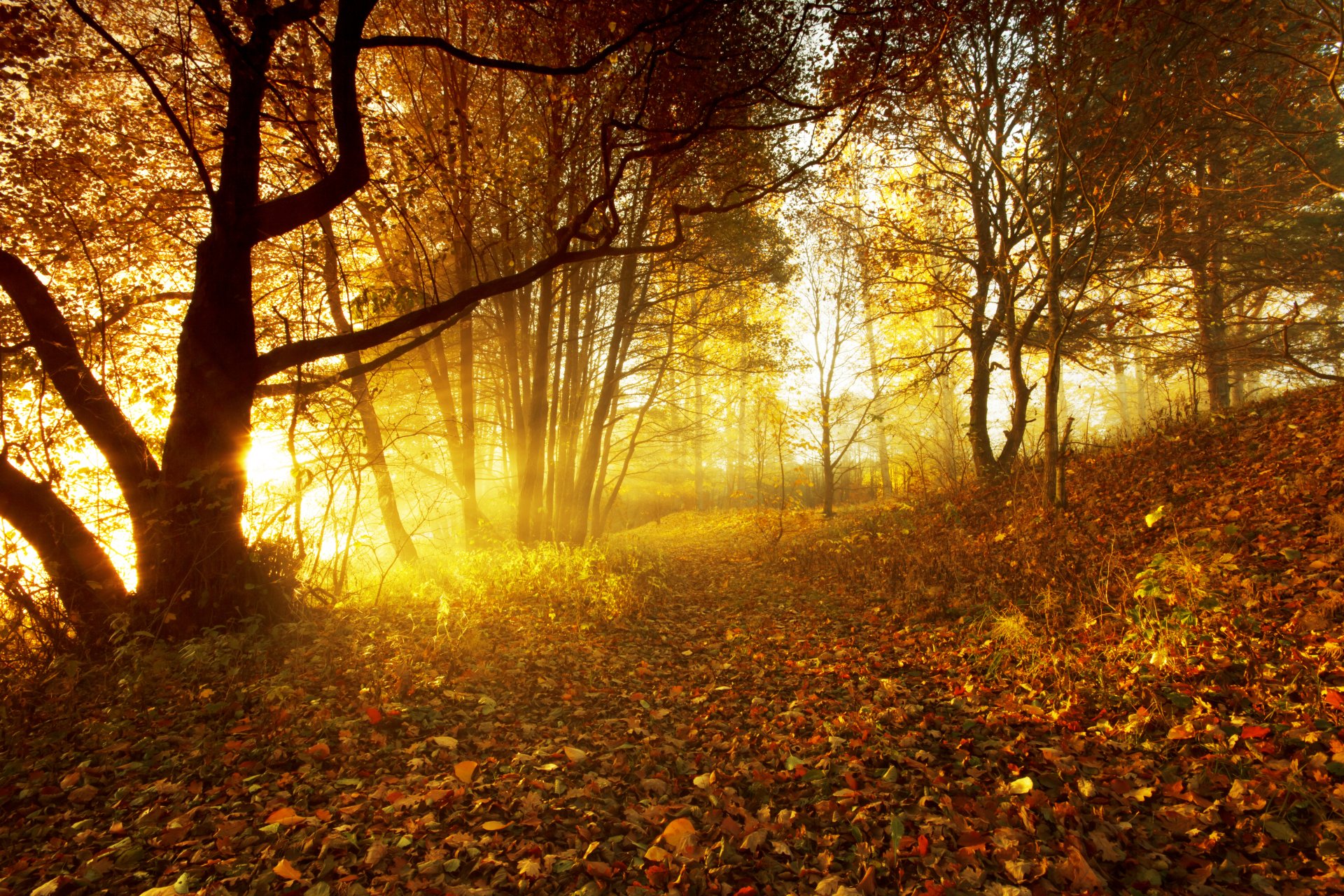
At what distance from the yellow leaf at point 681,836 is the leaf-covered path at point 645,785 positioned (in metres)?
0.01

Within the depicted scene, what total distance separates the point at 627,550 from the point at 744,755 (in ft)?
28.6

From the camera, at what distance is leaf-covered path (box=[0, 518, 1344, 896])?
2.59 meters

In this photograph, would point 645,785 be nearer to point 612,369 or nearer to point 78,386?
point 78,386

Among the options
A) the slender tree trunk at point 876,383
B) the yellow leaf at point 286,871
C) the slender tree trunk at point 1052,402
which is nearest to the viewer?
the yellow leaf at point 286,871

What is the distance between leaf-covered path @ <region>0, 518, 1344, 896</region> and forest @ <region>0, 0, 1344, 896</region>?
3 cm

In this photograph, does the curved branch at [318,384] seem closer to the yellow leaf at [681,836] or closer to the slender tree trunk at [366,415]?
the slender tree trunk at [366,415]

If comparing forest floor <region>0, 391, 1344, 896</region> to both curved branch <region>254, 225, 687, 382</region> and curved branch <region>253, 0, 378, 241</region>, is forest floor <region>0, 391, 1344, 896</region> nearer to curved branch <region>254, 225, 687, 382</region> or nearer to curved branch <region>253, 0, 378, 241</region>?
curved branch <region>254, 225, 687, 382</region>

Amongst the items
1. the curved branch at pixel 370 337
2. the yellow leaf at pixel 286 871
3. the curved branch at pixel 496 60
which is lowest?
the yellow leaf at pixel 286 871

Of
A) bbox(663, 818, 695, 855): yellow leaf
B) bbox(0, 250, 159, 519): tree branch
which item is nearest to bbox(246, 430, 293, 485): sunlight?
bbox(0, 250, 159, 519): tree branch

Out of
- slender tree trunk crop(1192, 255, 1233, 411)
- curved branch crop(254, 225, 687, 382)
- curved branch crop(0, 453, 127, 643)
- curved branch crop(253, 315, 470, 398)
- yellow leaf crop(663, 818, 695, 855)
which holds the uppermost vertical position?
slender tree trunk crop(1192, 255, 1233, 411)

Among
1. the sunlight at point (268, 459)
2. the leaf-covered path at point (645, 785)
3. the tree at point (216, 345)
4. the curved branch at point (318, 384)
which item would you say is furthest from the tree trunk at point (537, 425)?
the leaf-covered path at point (645, 785)

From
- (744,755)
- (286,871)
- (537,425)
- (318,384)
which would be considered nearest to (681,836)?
(744,755)

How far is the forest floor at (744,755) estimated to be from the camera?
2.62m

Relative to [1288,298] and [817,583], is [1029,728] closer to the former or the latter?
[817,583]
